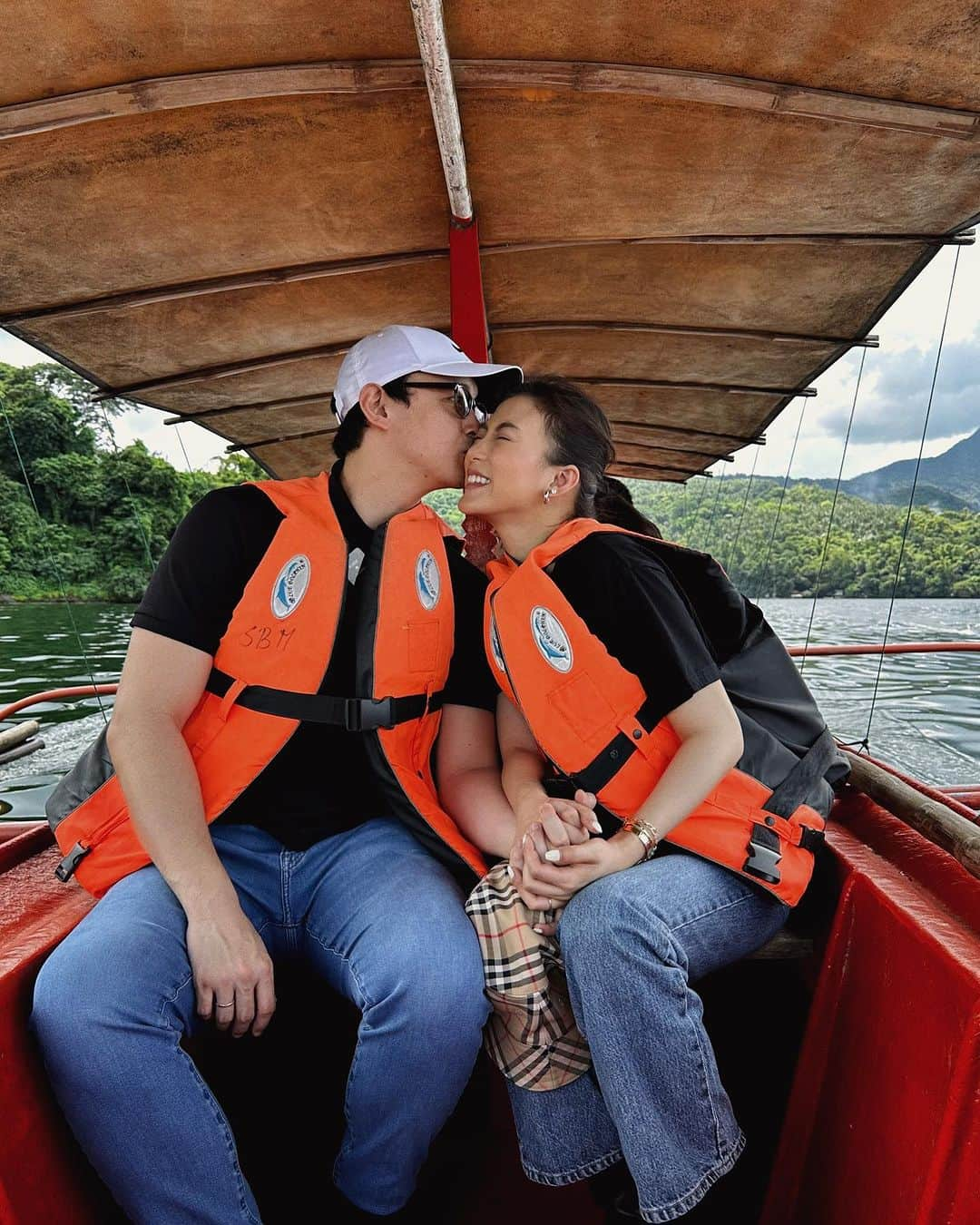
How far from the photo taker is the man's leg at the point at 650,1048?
1326 mm

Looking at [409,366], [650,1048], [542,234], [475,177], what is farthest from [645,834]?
[542,234]

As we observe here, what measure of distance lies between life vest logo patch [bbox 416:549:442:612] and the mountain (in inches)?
1092

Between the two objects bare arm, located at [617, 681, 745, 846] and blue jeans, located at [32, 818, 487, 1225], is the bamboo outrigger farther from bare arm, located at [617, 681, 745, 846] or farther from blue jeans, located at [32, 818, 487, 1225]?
bare arm, located at [617, 681, 745, 846]

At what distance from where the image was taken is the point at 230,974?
1.43m

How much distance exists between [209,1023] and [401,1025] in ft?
1.19

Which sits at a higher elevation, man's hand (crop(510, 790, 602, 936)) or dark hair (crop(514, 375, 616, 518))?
dark hair (crop(514, 375, 616, 518))

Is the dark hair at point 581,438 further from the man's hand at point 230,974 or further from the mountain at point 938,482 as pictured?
the mountain at point 938,482

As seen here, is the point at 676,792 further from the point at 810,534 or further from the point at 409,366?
the point at 810,534

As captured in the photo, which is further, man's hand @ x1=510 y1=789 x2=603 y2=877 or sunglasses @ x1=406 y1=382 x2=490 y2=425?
sunglasses @ x1=406 y1=382 x2=490 y2=425

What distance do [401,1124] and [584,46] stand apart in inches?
92.6

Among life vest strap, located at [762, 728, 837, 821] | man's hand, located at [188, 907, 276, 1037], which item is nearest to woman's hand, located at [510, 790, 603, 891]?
life vest strap, located at [762, 728, 837, 821]

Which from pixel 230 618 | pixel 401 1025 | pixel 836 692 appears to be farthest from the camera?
pixel 836 692

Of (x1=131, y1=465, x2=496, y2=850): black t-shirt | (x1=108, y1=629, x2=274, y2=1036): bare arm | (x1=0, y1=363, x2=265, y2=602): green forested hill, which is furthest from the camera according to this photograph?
(x1=0, y1=363, x2=265, y2=602): green forested hill

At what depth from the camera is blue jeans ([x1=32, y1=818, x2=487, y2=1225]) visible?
4.17 feet
